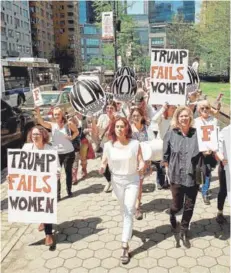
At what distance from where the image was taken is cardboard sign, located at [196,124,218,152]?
4723 millimetres

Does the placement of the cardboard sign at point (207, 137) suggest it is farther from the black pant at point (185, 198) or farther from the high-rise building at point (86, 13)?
the high-rise building at point (86, 13)

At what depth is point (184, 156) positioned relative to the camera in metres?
4.78

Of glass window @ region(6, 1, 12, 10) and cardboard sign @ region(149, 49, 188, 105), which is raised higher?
glass window @ region(6, 1, 12, 10)

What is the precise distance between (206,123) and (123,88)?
480 centimetres

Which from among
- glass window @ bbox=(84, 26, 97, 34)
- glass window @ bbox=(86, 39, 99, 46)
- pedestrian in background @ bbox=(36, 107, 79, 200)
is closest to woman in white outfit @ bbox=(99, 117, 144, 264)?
pedestrian in background @ bbox=(36, 107, 79, 200)

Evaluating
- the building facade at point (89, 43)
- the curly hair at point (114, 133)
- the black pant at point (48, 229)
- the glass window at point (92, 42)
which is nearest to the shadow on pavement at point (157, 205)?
the black pant at point (48, 229)

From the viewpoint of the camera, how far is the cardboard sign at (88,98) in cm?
654

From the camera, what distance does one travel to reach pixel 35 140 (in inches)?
201

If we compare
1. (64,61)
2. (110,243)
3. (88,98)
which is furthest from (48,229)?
(64,61)

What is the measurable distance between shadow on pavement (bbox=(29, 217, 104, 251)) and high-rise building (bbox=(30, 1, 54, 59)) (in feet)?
320

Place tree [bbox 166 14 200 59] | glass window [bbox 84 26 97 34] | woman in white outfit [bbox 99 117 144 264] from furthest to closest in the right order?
glass window [bbox 84 26 97 34], tree [bbox 166 14 200 59], woman in white outfit [bbox 99 117 144 264]

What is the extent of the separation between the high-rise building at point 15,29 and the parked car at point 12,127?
206 ft

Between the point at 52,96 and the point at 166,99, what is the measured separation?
10.3m

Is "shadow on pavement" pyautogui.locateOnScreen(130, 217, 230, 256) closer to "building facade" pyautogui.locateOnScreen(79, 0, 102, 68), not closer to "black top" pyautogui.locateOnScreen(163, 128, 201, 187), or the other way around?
"black top" pyautogui.locateOnScreen(163, 128, 201, 187)
